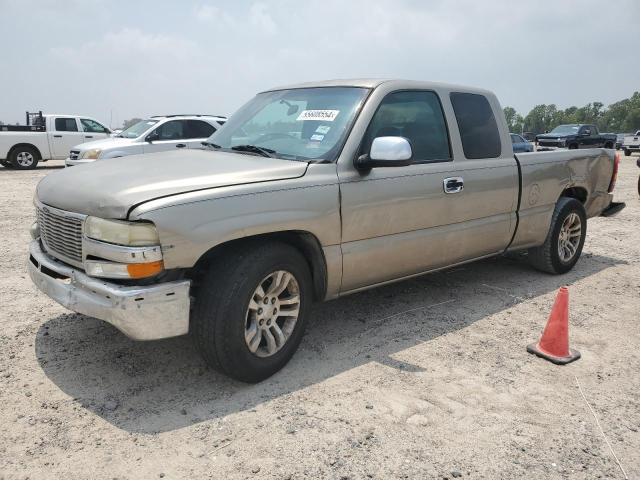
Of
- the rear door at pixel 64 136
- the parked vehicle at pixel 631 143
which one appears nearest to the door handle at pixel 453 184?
the rear door at pixel 64 136

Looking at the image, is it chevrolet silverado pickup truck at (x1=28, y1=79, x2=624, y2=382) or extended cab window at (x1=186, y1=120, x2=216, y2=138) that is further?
extended cab window at (x1=186, y1=120, x2=216, y2=138)

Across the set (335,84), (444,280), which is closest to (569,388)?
(444,280)

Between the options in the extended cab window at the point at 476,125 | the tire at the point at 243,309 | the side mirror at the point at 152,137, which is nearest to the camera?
the tire at the point at 243,309

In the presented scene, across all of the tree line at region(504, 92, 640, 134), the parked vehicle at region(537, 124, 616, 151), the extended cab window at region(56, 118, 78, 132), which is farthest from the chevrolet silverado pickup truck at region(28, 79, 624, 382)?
the tree line at region(504, 92, 640, 134)

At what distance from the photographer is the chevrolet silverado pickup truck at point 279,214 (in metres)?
2.89

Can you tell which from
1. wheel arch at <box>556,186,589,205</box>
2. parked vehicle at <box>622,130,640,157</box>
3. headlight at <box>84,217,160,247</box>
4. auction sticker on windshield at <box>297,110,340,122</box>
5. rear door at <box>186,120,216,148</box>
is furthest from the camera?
parked vehicle at <box>622,130,640,157</box>

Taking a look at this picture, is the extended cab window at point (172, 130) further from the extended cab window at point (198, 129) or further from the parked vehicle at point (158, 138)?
the extended cab window at point (198, 129)

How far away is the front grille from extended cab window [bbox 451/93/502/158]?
302 centimetres

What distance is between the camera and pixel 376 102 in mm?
3871

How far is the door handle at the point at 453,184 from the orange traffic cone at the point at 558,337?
1105mm

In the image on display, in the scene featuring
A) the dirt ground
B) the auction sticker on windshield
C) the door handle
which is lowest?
the dirt ground

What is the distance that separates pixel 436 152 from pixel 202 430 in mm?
2719

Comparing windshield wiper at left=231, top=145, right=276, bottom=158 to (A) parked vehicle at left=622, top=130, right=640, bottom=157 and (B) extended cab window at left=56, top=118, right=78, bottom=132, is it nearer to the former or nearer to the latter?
(B) extended cab window at left=56, top=118, right=78, bottom=132

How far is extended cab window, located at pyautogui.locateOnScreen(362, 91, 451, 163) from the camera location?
390 centimetres
